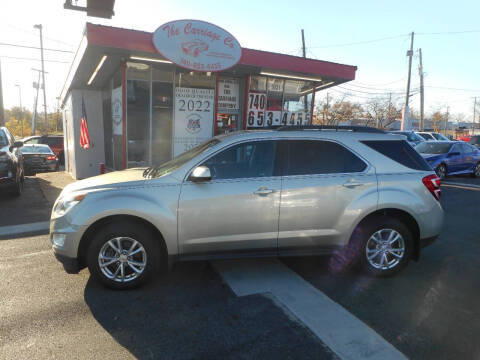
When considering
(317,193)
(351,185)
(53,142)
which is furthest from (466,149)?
(53,142)

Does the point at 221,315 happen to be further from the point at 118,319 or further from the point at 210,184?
the point at 210,184

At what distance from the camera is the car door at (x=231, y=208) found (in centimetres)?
354

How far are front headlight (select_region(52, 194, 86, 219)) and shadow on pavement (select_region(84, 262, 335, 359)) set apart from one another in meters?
0.89

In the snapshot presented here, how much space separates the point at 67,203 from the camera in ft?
11.5

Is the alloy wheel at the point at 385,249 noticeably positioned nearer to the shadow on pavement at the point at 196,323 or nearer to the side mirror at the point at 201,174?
the shadow on pavement at the point at 196,323

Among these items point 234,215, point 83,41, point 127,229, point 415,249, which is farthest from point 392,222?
point 83,41

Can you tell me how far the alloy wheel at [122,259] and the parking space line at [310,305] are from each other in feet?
3.35

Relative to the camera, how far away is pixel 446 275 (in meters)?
4.12

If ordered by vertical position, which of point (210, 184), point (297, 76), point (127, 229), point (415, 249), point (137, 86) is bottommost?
point (415, 249)

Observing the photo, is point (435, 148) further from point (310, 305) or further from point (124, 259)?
point (124, 259)

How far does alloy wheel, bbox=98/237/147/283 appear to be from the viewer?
3.48 metres

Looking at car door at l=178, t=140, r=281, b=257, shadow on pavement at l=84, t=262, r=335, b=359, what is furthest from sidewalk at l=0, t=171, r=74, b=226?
car door at l=178, t=140, r=281, b=257

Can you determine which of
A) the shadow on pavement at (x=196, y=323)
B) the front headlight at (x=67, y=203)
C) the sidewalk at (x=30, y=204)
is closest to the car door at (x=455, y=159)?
the shadow on pavement at (x=196, y=323)

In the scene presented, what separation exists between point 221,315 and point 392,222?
7.64 feet
